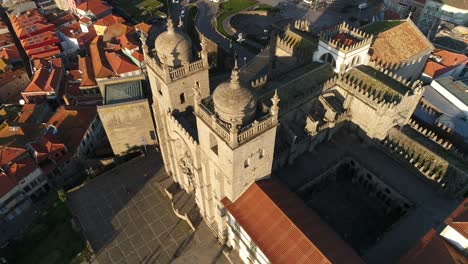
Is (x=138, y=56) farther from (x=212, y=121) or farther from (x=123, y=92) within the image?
(x=212, y=121)

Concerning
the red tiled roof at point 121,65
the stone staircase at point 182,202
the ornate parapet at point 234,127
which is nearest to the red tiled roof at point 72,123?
the red tiled roof at point 121,65

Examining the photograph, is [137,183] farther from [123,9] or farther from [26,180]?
[123,9]

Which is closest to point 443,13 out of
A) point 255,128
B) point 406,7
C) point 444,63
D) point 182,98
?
point 406,7

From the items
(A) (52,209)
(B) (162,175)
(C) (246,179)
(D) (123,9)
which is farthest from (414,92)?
(D) (123,9)

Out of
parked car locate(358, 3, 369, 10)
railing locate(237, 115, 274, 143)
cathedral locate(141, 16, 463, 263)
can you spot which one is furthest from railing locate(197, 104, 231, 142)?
parked car locate(358, 3, 369, 10)

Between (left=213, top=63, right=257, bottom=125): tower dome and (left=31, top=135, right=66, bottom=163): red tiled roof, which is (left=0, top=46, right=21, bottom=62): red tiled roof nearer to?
(left=31, top=135, right=66, bottom=163): red tiled roof

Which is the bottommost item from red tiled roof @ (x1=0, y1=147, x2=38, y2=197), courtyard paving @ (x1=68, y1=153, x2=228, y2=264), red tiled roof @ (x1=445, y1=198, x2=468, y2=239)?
courtyard paving @ (x1=68, y1=153, x2=228, y2=264)
